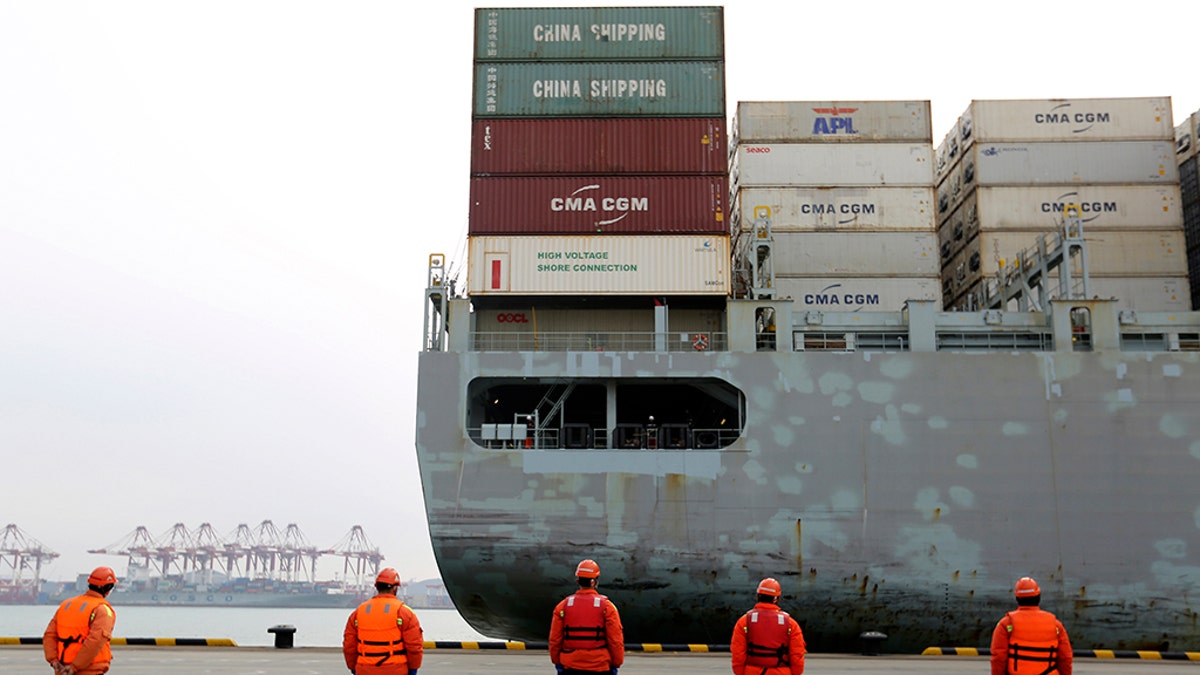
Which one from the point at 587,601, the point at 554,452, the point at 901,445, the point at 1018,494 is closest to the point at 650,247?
the point at 554,452

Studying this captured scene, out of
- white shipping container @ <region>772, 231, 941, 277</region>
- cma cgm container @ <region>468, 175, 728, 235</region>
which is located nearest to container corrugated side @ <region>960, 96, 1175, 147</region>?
white shipping container @ <region>772, 231, 941, 277</region>

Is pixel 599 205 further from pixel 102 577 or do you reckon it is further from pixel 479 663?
pixel 102 577

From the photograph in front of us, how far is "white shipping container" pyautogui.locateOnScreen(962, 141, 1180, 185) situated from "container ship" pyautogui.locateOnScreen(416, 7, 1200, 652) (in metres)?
4.16

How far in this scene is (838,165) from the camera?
30406 mm

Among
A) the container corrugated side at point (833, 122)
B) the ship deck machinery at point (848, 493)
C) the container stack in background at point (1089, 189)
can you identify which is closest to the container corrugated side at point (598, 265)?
the ship deck machinery at point (848, 493)

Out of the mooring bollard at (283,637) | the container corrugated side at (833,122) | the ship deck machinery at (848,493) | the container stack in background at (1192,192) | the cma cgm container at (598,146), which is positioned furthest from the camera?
the container stack in background at (1192,192)

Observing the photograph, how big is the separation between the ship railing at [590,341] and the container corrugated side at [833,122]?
8.54m

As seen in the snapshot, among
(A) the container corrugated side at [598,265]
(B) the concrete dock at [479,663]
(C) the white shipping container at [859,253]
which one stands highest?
(C) the white shipping container at [859,253]

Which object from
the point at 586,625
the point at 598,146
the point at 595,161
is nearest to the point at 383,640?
the point at 586,625

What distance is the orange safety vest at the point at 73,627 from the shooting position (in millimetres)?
8289

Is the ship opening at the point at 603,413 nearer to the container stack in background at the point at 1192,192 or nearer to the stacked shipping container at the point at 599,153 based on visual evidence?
the stacked shipping container at the point at 599,153

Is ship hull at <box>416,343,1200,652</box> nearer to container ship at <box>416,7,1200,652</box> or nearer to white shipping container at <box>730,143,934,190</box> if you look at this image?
container ship at <box>416,7,1200,652</box>

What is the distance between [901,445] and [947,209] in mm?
14428

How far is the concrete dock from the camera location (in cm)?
1425
